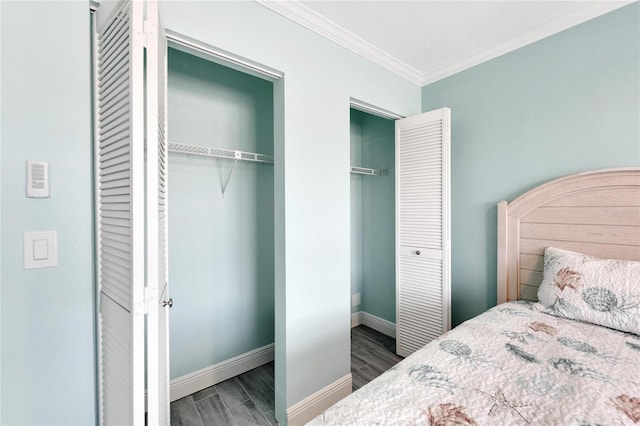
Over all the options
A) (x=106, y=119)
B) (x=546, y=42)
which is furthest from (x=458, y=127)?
(x=106, y=119)

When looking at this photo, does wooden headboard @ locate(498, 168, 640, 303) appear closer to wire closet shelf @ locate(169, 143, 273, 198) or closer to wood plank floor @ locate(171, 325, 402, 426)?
wood plank floor @ locate(171, 325, 402, 426)

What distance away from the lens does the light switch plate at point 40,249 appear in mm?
982

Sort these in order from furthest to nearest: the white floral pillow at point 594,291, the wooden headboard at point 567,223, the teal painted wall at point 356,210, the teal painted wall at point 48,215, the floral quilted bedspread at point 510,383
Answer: the teal painted wall at point 356,210
the wooden headboard at point 567,223
the white floral pillow at point 594,291
the teal painted wall at point 48,215
the floral quilted bedspread at point 510,383

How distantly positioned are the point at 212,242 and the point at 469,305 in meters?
2.20

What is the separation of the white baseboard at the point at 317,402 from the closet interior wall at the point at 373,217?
119 centimetres

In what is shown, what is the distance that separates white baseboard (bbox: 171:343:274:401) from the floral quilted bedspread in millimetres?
1622

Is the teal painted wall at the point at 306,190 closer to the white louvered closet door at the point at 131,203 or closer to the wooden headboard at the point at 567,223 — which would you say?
the white louvered closet door at the point at 131,203

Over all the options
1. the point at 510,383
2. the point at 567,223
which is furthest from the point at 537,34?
the point at 510,383

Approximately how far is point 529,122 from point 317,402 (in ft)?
8.15

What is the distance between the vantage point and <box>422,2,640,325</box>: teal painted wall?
1.67 meters

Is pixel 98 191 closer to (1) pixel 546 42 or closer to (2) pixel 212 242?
(2) pixel 212 242

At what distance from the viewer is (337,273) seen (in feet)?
6.48

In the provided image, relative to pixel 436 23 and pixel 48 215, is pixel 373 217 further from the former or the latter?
pixel 48 215

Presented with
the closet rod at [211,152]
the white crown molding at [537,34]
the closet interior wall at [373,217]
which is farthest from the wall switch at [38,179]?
the white crown molding at [537,34]
